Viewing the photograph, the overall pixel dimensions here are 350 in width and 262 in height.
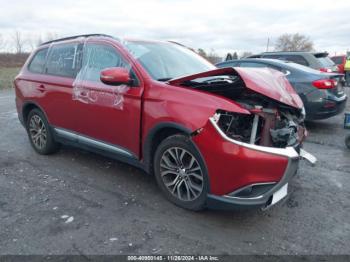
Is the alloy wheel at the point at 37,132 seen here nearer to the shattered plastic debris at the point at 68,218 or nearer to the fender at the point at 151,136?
the shattered plastic debris at the point at 68,218

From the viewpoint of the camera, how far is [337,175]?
4.17m

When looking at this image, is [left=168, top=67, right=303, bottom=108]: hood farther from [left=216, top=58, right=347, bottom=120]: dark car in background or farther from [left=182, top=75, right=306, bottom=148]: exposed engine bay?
[left=216, top=58, right=347, bottom=120]: dark car in background

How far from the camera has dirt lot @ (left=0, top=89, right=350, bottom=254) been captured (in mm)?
2660

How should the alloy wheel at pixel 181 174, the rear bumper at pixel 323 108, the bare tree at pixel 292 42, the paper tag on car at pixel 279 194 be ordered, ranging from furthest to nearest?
the bare tree at pixel 292 42 < the rear bumper at pixel 323 108 < the alloy wheel at pixel 181 174 < the paper tag on car at pixel 279 194

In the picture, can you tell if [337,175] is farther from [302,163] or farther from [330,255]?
[330,255]

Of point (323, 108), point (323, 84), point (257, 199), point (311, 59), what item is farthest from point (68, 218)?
point (311, 59)

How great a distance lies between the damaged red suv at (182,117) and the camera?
2.70 m

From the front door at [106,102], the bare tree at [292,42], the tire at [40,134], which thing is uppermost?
the bare tree at [292,42]

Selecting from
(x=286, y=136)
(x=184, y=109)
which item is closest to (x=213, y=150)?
(x=184, y=109)

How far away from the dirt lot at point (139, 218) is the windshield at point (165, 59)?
1.40 meters

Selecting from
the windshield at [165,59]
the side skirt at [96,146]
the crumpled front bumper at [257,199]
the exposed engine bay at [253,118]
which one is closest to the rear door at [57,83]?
the side skirt at [96,146]

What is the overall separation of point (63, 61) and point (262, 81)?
9.32ft

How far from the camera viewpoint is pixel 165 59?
12.6ft

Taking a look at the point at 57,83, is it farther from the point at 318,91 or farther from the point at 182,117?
the point at 318,91
